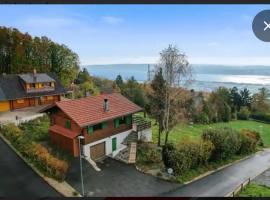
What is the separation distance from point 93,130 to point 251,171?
1.51m

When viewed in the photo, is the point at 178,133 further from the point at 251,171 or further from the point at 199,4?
the point at 199,4

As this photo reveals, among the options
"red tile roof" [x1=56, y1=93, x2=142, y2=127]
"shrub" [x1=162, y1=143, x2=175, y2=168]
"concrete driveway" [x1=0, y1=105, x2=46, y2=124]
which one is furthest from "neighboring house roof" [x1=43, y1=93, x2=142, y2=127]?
"shrub" [x1=162, y1=143, x2=175, y2=168]

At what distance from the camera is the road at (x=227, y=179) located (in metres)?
2.31

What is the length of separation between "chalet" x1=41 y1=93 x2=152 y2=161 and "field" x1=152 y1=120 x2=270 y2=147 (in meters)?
0.39

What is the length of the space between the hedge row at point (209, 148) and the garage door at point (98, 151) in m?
0.62

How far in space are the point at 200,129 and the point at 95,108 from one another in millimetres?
1022

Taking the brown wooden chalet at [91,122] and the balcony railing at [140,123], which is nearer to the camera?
the brown wooden chalet at [91,122]

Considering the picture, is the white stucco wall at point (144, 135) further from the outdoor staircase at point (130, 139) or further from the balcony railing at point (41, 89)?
the balcony railing at point (41, 89)

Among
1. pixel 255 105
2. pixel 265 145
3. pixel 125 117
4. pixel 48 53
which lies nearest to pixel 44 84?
pixel 48 53

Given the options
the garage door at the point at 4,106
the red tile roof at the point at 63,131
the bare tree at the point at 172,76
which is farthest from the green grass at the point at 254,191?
the garage door at the point at 4,106

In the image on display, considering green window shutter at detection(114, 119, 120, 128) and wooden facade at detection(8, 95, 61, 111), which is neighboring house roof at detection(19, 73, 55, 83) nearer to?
wooden facade at detection(8, 95, 61, 111)

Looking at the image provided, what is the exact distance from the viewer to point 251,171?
8.21ft

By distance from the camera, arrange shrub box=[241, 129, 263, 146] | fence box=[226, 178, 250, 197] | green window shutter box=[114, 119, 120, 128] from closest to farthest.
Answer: fence box=[226, 178, 250, 197] < shrub box=[241, 129, 263, 146] < green window shutter box=[114, 119, 120, 128]

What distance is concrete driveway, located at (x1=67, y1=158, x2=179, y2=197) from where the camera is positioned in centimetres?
229
